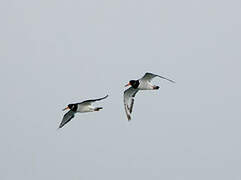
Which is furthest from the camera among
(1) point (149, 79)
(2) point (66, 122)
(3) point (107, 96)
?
(2) point (66, 122)

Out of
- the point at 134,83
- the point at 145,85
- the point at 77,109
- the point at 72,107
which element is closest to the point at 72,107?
the point at 72,107

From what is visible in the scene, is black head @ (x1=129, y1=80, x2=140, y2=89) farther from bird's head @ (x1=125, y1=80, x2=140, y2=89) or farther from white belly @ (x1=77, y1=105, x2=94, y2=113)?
white belly @ (x1=77, y1=105, x2=94, y2=113)

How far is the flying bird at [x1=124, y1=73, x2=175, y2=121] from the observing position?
9269 centimetres

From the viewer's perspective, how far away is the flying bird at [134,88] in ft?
304

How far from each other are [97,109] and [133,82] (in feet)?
15.3

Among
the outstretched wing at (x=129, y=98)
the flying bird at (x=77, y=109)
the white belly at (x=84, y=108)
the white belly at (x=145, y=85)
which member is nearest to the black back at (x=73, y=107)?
the flying bird at (x=77, y=109)

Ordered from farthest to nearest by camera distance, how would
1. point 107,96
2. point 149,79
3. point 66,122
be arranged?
point 66,122, point 149,79, point 107,96

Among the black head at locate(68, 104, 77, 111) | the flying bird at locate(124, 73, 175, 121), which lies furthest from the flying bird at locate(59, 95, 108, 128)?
the flying bird at locate(124, 73, 175, 121)

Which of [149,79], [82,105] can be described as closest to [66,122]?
[82,105]

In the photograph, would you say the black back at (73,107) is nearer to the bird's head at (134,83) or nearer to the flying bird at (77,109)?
the flying bird at (77,109)

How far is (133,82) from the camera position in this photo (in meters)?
94.8

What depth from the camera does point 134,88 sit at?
95.5 m

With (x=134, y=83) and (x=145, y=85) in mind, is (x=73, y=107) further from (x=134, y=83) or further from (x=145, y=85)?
(x=145, y=85)

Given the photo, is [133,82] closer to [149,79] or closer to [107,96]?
[149,79]
